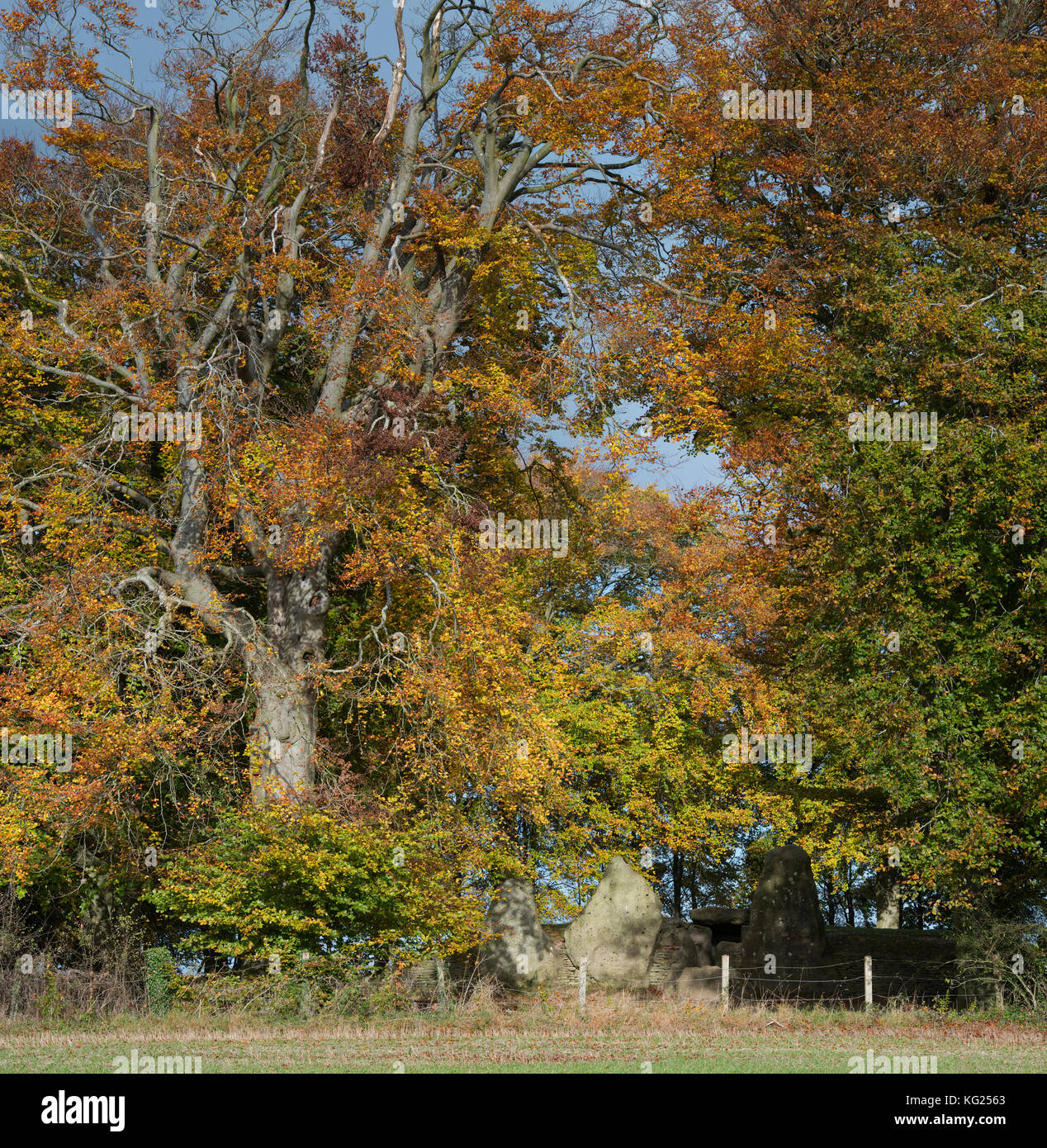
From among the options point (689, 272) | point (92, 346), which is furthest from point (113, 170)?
point (689, 272)

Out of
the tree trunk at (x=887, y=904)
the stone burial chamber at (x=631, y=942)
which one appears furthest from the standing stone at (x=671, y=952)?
the tree trunk at (x=887, y=904)

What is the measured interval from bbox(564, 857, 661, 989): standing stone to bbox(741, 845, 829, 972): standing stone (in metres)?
2.40

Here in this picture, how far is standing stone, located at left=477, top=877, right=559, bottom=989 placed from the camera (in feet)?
67.2

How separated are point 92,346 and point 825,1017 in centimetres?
1556

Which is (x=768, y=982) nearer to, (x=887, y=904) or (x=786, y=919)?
(x=786, y=919)

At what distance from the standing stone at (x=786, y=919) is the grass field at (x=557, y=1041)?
4971 millimetres

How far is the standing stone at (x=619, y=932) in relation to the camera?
67.6 feet

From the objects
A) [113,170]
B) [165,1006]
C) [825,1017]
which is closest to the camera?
[825,1017]

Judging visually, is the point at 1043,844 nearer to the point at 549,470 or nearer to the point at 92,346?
the point at 549,470

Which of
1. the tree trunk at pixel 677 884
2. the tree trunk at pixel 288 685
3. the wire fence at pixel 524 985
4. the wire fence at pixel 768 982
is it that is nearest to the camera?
the wire fence at pixel 524 985

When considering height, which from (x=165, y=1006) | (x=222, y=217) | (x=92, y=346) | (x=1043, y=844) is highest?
(x=222, y=217)

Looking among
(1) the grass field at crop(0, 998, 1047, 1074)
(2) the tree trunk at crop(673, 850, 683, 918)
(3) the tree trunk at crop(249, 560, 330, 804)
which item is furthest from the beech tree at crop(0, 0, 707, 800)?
(2) the tree trunk at crop(673, 850, 683, 918)

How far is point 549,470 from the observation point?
24547 mm

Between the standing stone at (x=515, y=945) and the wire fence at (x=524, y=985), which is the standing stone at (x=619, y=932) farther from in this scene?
the standing stone at (x=515, y=945)
